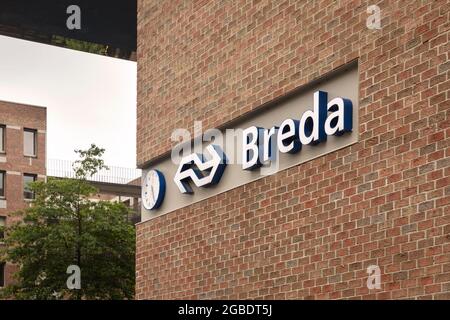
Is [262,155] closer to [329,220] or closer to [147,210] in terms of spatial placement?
[329,220]

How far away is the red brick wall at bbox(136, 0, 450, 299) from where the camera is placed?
988 centimetres

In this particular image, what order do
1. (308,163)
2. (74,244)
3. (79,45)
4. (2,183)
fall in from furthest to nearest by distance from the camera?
(2,183)
(74,244)
(79,45)
(308,163)

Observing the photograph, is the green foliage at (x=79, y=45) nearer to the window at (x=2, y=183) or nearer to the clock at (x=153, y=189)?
the clock at (x=153, y=189)

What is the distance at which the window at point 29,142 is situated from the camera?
62.6 m

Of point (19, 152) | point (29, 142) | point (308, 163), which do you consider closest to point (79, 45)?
point (308, 163)

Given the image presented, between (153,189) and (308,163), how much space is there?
3.69 metres

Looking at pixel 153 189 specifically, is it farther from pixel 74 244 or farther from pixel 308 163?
pixel 74 244

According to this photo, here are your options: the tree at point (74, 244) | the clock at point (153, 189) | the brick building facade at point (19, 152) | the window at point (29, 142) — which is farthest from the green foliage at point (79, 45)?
Answer: the window at point (29, 142)

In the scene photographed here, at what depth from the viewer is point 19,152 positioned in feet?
202

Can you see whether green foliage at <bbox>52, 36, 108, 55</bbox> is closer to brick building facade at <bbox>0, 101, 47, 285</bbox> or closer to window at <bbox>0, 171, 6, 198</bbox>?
brick building facade at <bbox>0, 101, 47, 285</bbox>

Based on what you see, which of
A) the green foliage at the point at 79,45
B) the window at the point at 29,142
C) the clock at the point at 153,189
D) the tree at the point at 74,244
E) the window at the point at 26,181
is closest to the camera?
the clock at the point at 153,189

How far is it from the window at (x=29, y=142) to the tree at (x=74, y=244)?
17570mm

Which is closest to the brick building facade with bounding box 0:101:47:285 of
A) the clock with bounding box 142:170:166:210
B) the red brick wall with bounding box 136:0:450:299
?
the clock with bounding box 142:170:166:210
